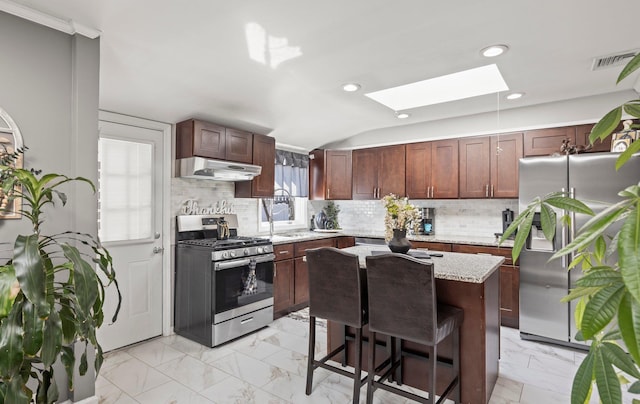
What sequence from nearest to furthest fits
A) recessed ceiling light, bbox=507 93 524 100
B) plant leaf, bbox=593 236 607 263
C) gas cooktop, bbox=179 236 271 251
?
plant leaf, bbox=593 236 607 263
gas cooktop, bbox=179 236 271 251
recessed ceiling light, bbox=507 93 524 100

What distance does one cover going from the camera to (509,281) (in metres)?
3.83

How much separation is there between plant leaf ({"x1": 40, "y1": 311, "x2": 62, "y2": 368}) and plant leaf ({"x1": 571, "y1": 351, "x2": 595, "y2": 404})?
1757 millimetres

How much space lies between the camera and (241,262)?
3.60 meters

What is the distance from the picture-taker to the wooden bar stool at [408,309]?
1.98 m

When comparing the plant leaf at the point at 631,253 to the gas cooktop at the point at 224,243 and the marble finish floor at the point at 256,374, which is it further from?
the gas cooktop at the point at 224,243

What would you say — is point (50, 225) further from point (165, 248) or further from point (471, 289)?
point (471, 289)

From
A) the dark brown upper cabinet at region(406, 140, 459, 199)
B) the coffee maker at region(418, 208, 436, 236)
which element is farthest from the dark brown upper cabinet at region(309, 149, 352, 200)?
the coffee maker at region(418, 208, 436, 236)

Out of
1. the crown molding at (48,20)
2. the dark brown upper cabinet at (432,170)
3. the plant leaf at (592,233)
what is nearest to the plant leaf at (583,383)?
the plant leaf at (592,233)

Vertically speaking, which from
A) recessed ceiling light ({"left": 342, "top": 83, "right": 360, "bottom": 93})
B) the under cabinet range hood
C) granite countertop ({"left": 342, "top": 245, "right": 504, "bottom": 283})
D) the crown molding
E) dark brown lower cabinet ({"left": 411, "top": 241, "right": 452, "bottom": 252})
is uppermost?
recessed ceiling light ({"left": 342, "top": 83, "right": 360, "bottom": 93})

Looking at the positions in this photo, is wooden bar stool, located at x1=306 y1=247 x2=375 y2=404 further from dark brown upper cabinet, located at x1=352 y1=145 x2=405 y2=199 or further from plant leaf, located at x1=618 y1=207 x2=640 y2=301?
dark brown upper cabinet, located at x1=352 y1=145 x2=405 y2=199

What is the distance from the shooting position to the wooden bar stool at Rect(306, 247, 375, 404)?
90.2 inches

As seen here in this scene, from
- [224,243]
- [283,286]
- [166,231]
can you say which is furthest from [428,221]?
[166,231]

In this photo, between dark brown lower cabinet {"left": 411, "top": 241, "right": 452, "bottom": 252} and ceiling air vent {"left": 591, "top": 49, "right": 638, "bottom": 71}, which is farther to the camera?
dark brown lower cabinet {"left": 411, "top": 241, "right": 452, "bottom": 252}

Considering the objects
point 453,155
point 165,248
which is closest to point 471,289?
point 453,155
